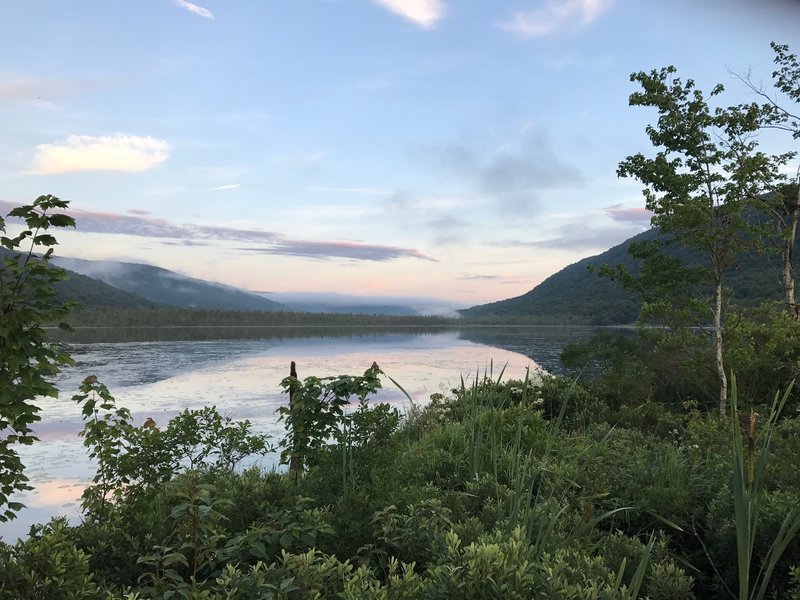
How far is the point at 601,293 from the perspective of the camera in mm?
100312

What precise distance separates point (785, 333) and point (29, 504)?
49.0 feet

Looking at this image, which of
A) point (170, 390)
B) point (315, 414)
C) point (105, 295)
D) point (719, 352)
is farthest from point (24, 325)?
point (105, 295)

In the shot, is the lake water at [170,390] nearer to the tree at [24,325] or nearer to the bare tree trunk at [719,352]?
the tree at [24,325]

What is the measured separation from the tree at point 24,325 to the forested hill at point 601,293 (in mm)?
12575

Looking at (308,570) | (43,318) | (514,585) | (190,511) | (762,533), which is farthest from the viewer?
(762,533)

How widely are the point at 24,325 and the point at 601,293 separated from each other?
106287mm

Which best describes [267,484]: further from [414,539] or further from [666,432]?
[666,432]

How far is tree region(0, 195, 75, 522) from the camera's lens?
117 inches

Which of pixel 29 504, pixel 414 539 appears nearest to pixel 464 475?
pixel 414 539

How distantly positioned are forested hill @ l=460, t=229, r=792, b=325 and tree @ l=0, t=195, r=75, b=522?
12575 millimetres

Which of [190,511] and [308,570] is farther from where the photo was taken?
[190,511]

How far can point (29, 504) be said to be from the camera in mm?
7809

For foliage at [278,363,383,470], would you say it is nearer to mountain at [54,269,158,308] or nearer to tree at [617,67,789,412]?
tree at [617,67,789,412]

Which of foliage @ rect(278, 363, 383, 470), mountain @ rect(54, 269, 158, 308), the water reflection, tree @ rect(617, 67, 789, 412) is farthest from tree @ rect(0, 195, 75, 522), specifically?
mountain @ rect(54, 269, 158, 308)
